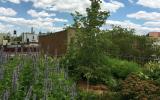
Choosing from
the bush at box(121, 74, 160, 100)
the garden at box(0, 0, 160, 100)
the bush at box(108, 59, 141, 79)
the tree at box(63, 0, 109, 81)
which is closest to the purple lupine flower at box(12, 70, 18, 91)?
the garden at box(0, 0, 160, 100)

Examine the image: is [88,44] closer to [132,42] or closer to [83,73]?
[83,73]

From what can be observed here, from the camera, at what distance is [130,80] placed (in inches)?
489

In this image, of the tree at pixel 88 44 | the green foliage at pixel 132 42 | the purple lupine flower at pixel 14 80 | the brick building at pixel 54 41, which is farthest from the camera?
the brick building at pixel 54 41

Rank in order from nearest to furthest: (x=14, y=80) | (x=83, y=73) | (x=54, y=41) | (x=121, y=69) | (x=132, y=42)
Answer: (x=14, y=80)
(x=83, y=73)
(x=121, y=69)
(x=132, y=42)
(x=54, y=41)

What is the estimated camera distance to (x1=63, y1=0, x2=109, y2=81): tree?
1633 centimetres

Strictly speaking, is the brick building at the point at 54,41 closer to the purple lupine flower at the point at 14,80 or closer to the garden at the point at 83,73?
the garden at the point at 83,73

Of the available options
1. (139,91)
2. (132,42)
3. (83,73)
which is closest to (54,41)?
(132,42)

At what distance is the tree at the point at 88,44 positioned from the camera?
16328mm

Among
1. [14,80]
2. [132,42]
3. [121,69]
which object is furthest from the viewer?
[132,42]

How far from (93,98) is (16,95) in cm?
451

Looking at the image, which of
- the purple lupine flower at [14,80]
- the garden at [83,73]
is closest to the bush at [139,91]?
the garden at [83,73]

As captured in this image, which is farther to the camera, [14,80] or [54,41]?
[54,41]

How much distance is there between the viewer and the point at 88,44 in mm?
16500

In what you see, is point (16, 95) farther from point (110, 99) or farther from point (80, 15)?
point (80, 15)
